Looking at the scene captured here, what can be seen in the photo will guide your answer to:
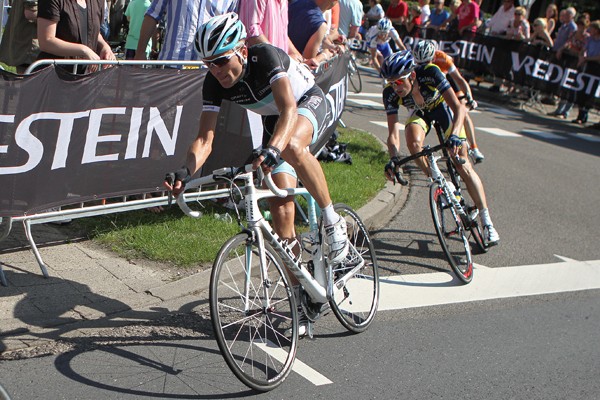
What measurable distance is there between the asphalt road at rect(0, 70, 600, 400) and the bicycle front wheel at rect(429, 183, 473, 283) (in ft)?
0.55

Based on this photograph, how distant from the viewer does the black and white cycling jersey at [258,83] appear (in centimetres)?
470

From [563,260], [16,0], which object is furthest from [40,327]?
[563,260]

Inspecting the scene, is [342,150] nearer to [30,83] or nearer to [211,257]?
[211,257]

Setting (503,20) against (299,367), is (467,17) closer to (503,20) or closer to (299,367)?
(503,20)

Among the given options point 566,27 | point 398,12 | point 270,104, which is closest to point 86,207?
point 270,104

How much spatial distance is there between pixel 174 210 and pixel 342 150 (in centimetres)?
355

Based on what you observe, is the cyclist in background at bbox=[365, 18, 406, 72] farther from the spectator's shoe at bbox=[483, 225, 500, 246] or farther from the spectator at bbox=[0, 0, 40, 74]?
the spectator at bbox=[0, 0, 40, 74]

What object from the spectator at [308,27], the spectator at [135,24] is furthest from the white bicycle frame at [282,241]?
the spectator at [135,24]

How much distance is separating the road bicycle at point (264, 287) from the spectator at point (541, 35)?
1565cm

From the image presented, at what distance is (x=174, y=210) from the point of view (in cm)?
751

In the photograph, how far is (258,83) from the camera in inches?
188

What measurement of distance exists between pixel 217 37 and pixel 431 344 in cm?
259

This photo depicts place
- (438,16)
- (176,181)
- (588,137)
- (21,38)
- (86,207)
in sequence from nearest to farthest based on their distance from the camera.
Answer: (176,181) → (86,207) → (21,38) → (588,137) → (438,16)

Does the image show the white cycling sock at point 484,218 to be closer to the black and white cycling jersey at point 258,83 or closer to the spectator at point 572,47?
the black and white cycling jersey at point 258,83
